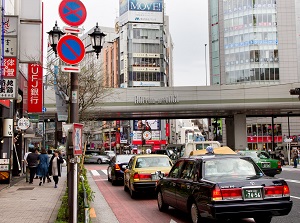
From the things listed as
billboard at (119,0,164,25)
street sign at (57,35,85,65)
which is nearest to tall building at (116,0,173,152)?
billboard at (119,0,164,25)

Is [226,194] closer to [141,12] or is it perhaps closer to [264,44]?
[264,44]

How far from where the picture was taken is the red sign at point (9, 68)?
12.5m

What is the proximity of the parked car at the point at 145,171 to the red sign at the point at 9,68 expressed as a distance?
5.24m

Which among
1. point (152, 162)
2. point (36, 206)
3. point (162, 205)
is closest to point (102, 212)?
point (162, 205)

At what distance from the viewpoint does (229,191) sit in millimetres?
8109

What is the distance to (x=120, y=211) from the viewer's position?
12.1 m

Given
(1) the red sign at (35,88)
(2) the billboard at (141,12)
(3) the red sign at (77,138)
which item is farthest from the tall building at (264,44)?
(3) the red sign at (77,138)

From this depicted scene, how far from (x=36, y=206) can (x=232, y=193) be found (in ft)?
23.2

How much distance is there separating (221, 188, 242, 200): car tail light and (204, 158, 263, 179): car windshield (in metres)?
0.72

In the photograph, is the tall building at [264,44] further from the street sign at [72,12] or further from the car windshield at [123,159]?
the street sign at [72,12]

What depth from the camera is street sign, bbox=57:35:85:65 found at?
781 cm

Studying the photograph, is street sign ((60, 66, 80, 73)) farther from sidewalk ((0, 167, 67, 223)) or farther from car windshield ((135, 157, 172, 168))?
car windshield ((135, 157, 172, 168))

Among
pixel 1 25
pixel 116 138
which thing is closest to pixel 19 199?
pixel 1 25

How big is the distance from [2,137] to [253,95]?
27439 millimetres
